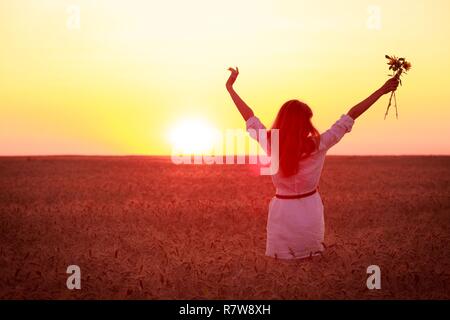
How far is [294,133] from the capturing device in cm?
591

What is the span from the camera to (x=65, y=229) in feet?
32.1

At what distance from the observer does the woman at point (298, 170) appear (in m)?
5.94

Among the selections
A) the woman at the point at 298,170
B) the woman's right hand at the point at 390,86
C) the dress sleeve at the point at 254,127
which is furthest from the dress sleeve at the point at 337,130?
the dress sleeve at the point at 254,127

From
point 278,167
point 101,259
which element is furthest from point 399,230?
point 101,259

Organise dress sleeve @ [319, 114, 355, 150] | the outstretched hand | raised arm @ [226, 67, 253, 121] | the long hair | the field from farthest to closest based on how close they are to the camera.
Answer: the outstretched hand, raised arm @ [226, 67, 253, 121], dress sleeve @ [319, 114, 355, 150], the long hair, the field

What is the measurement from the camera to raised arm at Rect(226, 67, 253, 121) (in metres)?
6.20

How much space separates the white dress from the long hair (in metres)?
0.17

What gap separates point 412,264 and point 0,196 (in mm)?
13186

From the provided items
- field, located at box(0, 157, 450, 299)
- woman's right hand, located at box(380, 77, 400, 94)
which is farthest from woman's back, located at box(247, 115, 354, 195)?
field, located at box(0, 157, 450, 299)

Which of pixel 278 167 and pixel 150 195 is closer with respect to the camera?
pixel 278 167

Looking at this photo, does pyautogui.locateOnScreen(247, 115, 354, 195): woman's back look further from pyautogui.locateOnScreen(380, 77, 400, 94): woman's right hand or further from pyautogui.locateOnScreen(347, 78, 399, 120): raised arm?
pyautogui.locateOnScreen(380, 77, 400, 94): woman's right hand

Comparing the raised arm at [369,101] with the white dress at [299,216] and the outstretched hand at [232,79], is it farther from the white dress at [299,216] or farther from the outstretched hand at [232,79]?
the outstretched hand at [232,79]
